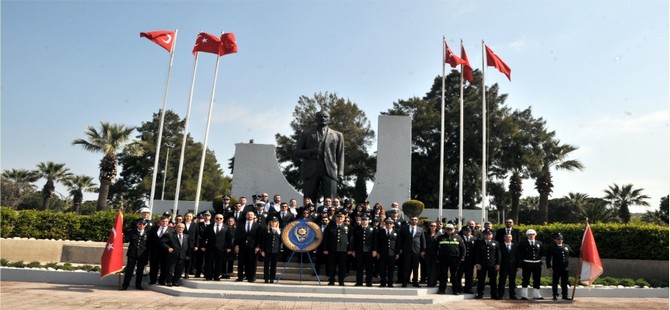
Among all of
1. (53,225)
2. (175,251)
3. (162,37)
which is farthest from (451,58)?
(53,225)

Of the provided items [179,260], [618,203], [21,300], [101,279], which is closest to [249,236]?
[179,260]

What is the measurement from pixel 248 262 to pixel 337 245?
195cm

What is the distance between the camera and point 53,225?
1515 centimetres

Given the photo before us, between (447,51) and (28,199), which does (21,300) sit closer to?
(447,51)

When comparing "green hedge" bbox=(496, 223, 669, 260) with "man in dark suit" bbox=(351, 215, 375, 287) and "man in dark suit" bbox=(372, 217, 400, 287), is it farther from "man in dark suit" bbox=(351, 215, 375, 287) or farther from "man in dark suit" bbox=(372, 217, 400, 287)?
"man in dark suit" bbox=(351, 215, 375, 287)

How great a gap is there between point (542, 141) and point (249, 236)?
31.3 m

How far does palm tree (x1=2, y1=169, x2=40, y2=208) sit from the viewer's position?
42.4 meters

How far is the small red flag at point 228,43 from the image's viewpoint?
17047 mm

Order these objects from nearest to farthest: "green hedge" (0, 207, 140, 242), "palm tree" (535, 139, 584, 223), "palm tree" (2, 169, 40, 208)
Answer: "green hedge" (0, 207, 140, 242), "palm tree" (535, 139, 584, 223), "palm tree" (2, 169, 40, 208)

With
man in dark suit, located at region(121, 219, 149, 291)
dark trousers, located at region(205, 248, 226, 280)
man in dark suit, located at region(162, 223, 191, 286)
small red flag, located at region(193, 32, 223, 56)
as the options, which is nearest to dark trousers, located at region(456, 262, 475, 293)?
dark trousers, located at region(205, 248, 226, 280)

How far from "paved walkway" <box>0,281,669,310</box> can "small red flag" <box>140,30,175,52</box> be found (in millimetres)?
8283

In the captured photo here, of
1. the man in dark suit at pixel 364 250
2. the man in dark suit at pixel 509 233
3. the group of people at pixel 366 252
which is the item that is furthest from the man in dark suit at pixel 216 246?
the man in dark suit at pixel 509 233

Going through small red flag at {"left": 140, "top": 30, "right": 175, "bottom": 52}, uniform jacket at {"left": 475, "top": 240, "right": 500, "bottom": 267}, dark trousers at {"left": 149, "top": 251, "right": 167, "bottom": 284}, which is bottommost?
dark trousers at {"left": 149, "top": 251, "right": 167, "bottom": 284}

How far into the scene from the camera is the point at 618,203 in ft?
129
